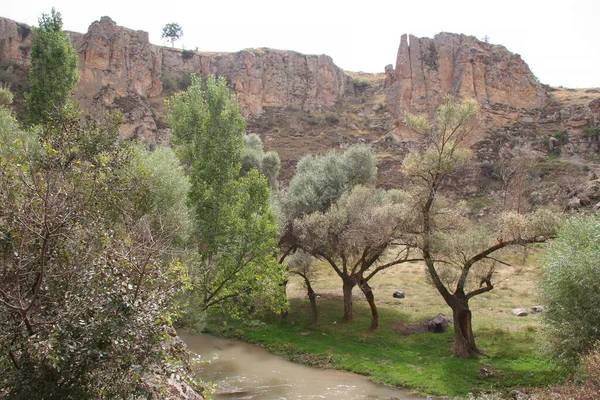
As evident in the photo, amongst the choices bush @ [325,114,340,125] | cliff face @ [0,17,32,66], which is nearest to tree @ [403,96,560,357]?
bush @ [325,114,340,125]

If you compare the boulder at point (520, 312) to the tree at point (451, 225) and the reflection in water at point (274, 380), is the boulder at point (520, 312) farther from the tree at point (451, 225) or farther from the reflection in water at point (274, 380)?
the reflection in water at point (274, 380)

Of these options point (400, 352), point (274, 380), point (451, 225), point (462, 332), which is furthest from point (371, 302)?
point (274, 380)

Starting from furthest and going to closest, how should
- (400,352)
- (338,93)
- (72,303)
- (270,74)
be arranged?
(338,93) < (270,74) < (400,352) < (72,303)

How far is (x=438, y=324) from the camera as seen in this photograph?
74.0ft

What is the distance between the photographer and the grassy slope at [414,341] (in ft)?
56.8

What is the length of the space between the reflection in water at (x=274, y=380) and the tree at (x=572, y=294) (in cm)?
594

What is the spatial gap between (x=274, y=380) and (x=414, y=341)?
25.4 feet

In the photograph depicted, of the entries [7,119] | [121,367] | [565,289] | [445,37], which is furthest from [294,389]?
[445,37]

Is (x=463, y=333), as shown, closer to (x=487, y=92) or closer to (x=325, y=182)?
(x=325, y=182)

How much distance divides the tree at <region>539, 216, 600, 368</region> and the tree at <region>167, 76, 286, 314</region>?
10661mm

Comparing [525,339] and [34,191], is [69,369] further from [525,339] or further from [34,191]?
[525,339]

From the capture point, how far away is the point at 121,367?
605cm

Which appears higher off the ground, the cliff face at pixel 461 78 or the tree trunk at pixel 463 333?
the cliff face at pixel 461 78

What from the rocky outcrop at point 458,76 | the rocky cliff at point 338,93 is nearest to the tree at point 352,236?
the rocky cliff at point 338,93
